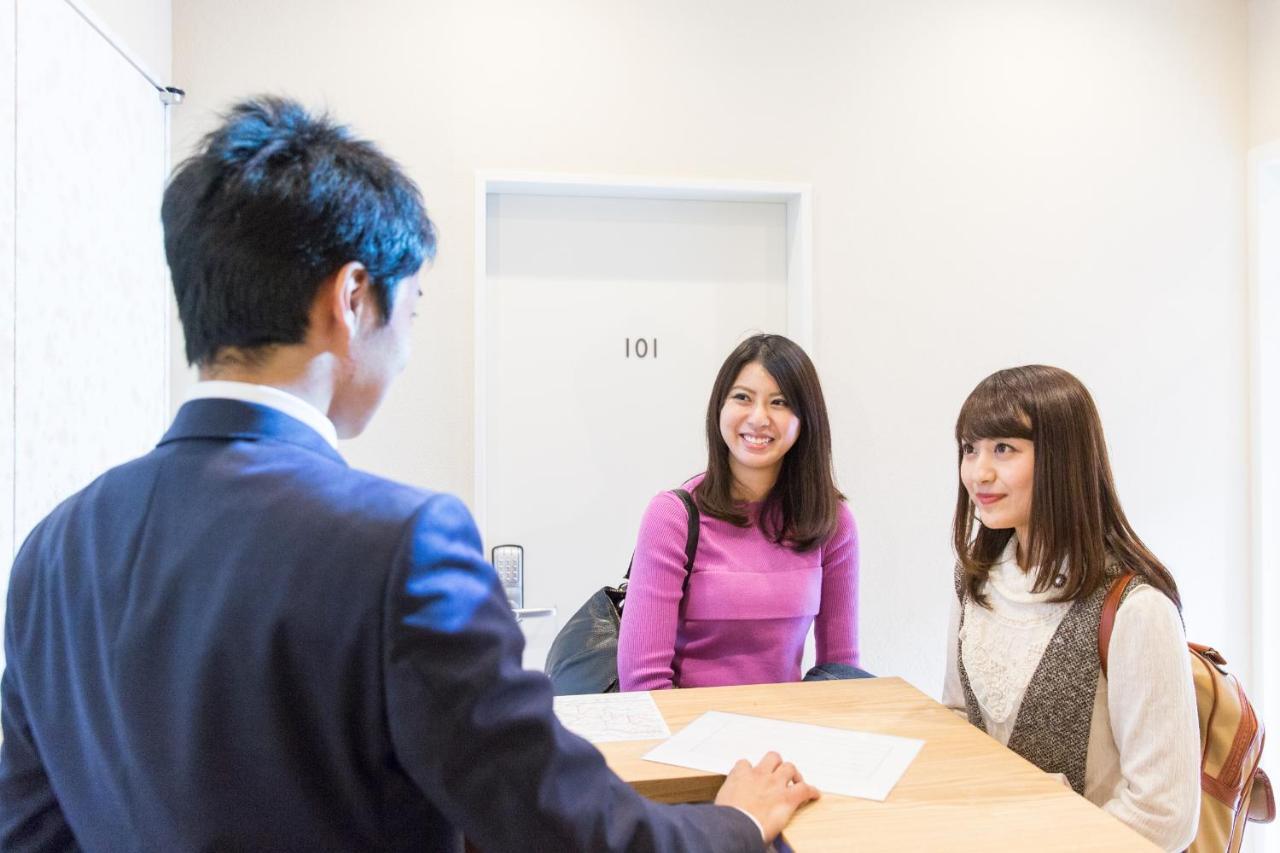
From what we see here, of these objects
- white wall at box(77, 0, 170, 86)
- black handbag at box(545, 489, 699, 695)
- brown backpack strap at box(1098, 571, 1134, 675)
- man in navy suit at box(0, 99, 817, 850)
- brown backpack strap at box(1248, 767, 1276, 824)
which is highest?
white wall at box(77, 0, 170, 86)

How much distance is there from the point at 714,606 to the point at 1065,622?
2.20 feet

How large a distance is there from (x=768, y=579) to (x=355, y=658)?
132 centimetres

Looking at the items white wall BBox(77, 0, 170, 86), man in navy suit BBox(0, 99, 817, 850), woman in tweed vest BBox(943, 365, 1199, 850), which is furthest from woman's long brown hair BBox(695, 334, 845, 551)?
white wall BBox(77, 0, 170, 86)

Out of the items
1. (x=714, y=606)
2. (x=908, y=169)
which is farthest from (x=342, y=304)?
(x=908, y=169)

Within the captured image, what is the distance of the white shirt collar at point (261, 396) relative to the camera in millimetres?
677

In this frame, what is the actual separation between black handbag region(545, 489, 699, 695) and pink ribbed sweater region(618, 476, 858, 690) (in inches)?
1.0

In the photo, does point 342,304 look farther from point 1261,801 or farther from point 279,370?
point 1261,801

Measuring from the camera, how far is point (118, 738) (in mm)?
643

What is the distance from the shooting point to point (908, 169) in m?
2.75

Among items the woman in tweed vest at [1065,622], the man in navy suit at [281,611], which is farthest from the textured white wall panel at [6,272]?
the woman in tweed vest at [1065,622]

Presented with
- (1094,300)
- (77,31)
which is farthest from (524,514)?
(1094,300)

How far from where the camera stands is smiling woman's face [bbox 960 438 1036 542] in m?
1.46

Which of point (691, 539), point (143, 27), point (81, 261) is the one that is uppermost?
point (143, 27)

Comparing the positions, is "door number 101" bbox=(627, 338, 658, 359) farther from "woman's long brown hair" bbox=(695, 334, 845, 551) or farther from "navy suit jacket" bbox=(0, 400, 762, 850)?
"navy suit jacket" bbox=(0, 400, 762, 850)
